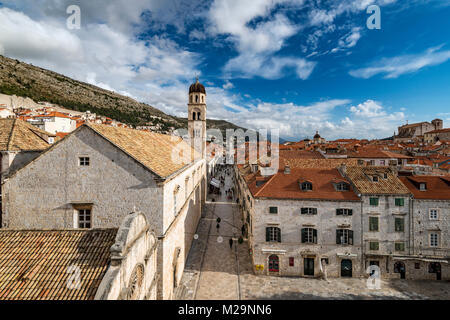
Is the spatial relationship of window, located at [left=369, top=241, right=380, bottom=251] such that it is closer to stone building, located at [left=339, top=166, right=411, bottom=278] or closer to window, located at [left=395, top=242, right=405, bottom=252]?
stone building, located at [left=339, top=166, right=411, bottom=278]

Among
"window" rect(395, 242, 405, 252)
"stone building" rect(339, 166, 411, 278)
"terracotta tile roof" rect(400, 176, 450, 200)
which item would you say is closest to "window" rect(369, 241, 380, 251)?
"stone building" rect(339, 166, 411, 278)

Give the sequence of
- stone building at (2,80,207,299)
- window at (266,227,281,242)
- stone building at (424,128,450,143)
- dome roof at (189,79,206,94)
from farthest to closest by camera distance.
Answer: stone building at (424,128,450,143)
dome roof at (189,79,206,94)
window at (266,227,281,242)
stone building at (2,80,207,299)

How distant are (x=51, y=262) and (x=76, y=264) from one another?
117cm

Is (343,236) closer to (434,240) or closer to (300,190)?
(300,190)

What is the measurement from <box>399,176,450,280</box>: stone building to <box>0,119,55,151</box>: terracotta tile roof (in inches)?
1335

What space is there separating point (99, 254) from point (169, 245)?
7216 millimetres

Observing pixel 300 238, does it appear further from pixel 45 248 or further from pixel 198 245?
pixel 45 248

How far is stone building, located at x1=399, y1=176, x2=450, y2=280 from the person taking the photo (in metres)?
22.3

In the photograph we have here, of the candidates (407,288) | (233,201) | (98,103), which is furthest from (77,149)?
(98,103)

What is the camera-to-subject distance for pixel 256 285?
69.1ft

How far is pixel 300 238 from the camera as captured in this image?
22.5 m

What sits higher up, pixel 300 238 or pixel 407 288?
pixel 300 238

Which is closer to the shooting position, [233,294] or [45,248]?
[45,248]
